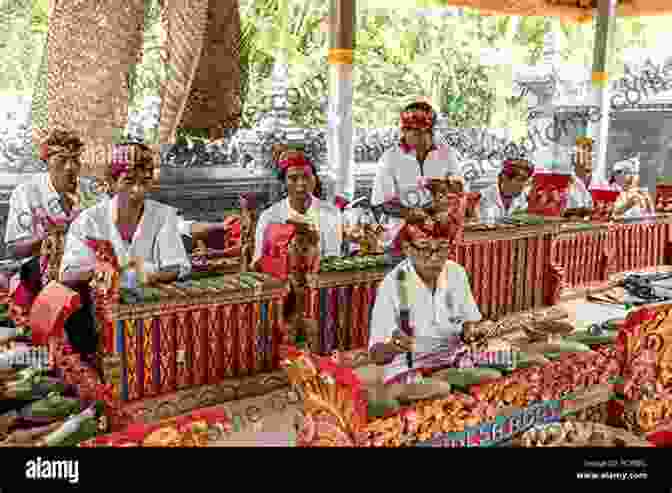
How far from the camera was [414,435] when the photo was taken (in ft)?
7.39

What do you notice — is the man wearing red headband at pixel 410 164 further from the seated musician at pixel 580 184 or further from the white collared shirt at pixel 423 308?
the seated musician at pixel 580 184

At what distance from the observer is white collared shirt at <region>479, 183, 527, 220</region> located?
4.54 metres

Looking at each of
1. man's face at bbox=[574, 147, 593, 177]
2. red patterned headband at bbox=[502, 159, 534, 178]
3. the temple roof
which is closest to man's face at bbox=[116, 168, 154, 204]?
red patterned headband at bbox=[502, 159, 534, 178]

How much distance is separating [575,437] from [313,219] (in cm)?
163

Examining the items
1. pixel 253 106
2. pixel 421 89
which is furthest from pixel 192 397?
pixel 421 89

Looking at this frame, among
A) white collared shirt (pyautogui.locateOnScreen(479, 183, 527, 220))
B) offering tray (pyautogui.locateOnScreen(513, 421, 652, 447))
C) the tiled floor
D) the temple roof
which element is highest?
the temple roof

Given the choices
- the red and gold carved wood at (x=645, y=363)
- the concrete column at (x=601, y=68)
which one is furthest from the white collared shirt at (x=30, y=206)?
the concrete column at (x=601, y=68)

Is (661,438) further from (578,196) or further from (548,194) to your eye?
(578,196)

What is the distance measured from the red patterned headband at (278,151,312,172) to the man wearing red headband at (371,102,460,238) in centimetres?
67

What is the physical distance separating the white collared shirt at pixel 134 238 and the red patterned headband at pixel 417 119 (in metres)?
1.43

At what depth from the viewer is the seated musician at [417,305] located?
97.8 inches

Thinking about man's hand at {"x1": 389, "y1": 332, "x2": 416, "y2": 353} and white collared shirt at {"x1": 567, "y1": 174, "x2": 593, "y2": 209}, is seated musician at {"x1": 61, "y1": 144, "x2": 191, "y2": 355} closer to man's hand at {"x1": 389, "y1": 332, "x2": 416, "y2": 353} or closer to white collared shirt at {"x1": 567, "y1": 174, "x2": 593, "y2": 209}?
man's hand at {"x1": 389, "y1": 332, "x2": 416, "y2": 353}

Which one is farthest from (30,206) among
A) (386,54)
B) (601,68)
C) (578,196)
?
(386,54)
